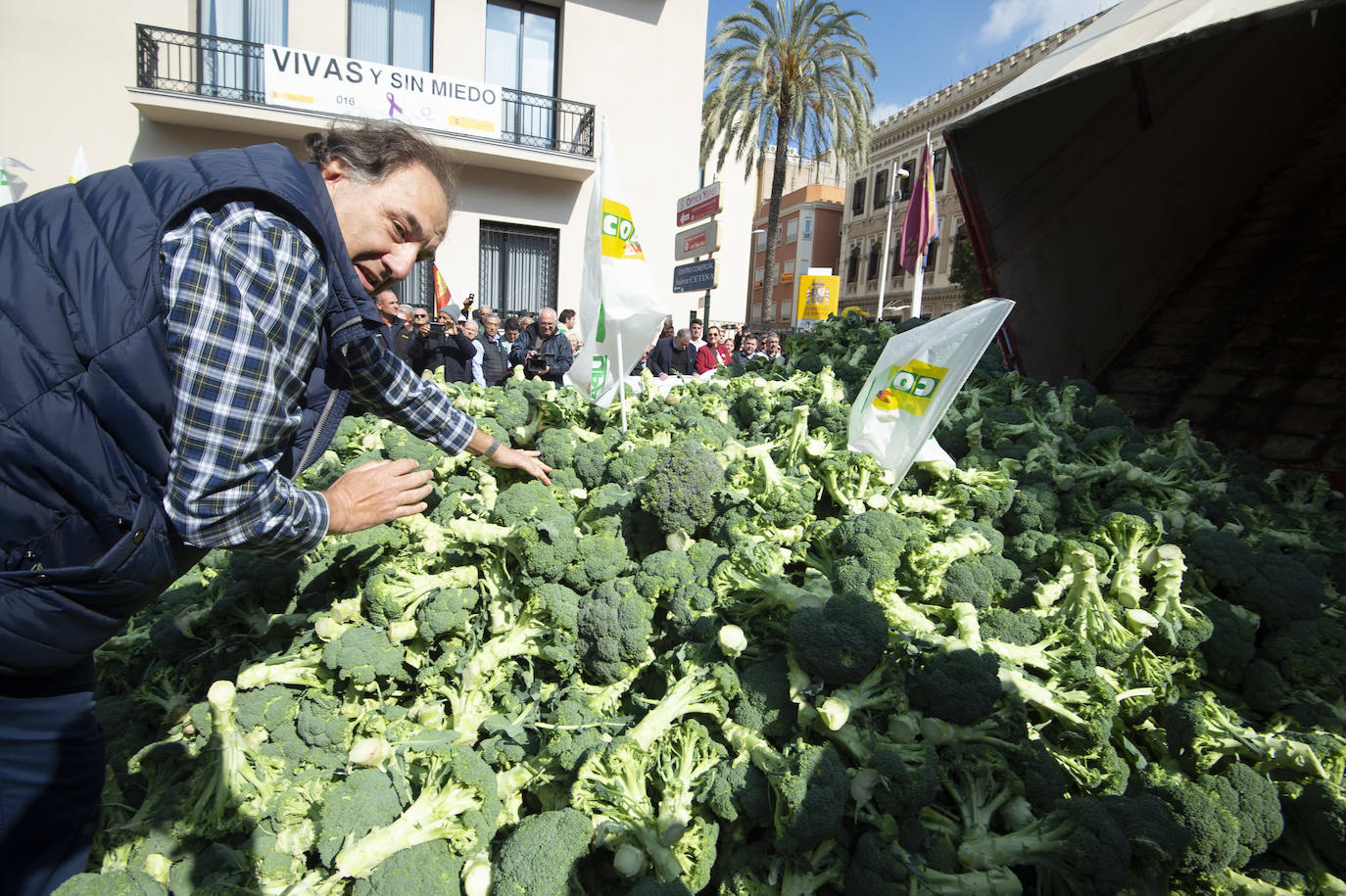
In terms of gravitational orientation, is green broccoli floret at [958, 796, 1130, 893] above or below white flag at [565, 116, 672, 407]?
below

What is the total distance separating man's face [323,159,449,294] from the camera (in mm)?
1817

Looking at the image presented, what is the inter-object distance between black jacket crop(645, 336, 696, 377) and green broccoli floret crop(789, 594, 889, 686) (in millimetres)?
8913

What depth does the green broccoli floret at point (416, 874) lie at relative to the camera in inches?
71.8

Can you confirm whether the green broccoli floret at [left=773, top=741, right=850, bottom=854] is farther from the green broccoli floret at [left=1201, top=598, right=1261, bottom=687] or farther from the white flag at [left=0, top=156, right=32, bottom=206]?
the white flag at [left=0, top=156, right=32, bottom=206]

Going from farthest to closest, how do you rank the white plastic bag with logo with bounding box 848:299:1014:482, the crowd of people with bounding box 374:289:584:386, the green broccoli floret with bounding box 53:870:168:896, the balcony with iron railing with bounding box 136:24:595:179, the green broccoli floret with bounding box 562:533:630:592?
the balcony with iron railing with bounding box 136:24:595:179 → the crowd of people with bounding box 374:289:584:386 → the white plastic bag with logo with bounding box 848:299:1014:482 → the green broccoli floret with bounding box 562:533:630:592 → the green broccoli floret with bounding box 53:870:168:896

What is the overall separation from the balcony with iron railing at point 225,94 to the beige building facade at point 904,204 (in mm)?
21573

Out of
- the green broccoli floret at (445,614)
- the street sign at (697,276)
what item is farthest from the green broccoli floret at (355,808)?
the street sign at (697,276)

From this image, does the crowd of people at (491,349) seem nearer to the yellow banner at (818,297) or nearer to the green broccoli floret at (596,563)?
the green broccoli floret at (596,563)

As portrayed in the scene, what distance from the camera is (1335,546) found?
3.25m

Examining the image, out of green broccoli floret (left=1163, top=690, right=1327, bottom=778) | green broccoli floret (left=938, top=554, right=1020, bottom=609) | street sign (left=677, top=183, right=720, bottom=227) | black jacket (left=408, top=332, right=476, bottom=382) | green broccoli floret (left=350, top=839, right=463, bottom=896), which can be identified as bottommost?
green broccoli floret (left=350, top=839, right=463, bottom=896)

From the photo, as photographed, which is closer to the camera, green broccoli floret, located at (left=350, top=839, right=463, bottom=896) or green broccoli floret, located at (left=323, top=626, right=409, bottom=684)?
green broccoli floret, located at (left=350, top=839, right=463, bottom=896)

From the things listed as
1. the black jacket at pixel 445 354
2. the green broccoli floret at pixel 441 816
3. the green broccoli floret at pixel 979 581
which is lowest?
the green broccoli floret at pixel 441 816

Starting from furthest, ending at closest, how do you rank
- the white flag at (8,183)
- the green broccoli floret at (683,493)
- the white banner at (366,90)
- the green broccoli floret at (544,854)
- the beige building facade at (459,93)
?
the white banner at (366,90), the beige building facade at (459,93), the white flag at (8,183), the green broccoli floret at (683,493), the green broccoli floret at (544,854)

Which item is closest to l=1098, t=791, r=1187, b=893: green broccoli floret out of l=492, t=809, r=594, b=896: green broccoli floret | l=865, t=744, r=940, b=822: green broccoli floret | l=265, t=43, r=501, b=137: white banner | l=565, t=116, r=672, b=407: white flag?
l=865, t=744, r=940, b=822: green broccoli floret
